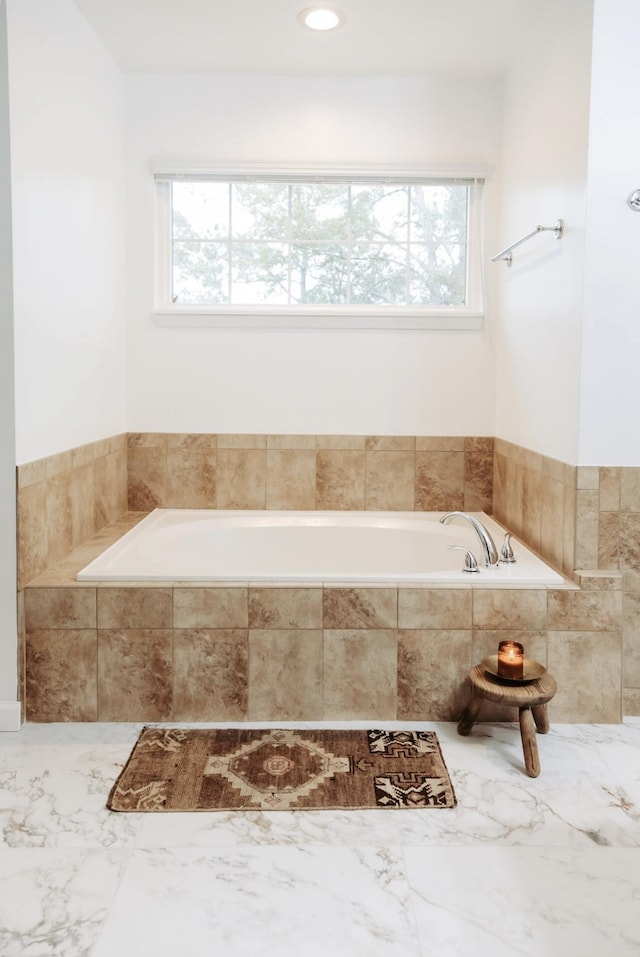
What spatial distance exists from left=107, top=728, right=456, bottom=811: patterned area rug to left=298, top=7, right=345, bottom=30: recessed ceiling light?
2556 millimetres

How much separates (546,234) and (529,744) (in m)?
1.78

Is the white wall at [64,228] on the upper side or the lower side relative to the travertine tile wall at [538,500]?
upper

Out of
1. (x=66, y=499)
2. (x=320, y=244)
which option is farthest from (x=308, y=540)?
(x=320, y=244)

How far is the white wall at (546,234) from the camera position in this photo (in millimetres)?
2633

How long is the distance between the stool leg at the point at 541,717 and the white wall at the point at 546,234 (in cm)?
80

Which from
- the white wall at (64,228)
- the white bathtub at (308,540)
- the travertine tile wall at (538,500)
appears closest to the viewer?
the white wall at (64,228)

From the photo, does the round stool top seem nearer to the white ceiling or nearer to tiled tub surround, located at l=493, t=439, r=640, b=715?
tiled tub surround, located at l=493, t=439, r=640, b=715

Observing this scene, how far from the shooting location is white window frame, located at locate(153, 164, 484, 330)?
3705 mm

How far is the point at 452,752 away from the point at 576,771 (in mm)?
354

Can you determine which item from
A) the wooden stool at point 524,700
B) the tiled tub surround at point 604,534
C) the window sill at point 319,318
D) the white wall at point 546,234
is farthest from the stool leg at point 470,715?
the window sill at point 319,318

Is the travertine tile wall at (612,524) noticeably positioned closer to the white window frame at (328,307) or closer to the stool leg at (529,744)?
the stool leg at (529,744)

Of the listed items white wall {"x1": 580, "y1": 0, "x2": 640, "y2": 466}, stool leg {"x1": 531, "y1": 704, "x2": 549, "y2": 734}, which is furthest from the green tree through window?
stool leg {"x1": 531, "y1": 704, "x2": 549, "y2": 734}

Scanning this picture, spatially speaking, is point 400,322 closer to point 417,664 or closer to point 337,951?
point 417,664

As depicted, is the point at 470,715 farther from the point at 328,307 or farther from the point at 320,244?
the point at 320,244
